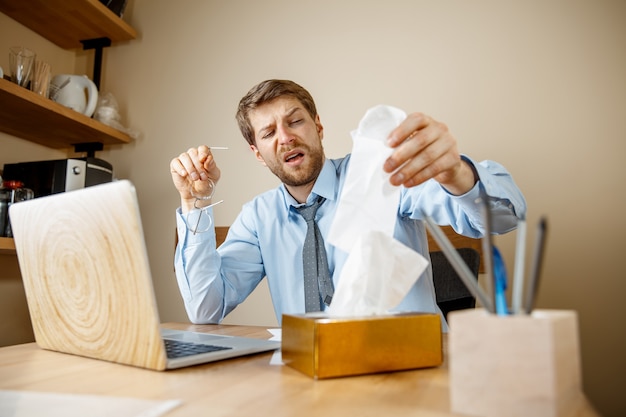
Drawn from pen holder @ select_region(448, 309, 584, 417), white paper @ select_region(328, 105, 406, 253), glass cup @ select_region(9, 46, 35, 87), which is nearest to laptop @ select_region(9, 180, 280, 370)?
white paper @ select_region(328, 105, 406, 253)

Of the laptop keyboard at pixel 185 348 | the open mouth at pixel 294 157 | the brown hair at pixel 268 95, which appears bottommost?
the laptop keyboard at pixel 185 348

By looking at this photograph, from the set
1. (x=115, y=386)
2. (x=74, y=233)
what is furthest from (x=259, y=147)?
(x=115, y=386)

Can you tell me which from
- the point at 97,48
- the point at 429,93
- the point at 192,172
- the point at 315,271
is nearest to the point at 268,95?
the point at 192,172

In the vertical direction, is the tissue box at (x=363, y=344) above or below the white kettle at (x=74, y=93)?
below

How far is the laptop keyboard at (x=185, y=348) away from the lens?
0.62 meters

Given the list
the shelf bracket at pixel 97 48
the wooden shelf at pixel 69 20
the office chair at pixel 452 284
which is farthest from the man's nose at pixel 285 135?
the shelf bracket at pixel 97 48

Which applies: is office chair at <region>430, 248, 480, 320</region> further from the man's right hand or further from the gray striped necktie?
the man's right hand

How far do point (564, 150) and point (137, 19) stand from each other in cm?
216

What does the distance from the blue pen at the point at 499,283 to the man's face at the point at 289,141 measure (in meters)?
1.06

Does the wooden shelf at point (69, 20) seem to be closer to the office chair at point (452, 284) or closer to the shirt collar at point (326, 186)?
the shirt collar at point (326, 186)

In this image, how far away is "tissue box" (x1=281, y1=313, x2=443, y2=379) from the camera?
0.50 metres

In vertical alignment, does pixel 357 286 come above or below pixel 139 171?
below

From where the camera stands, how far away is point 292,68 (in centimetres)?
217

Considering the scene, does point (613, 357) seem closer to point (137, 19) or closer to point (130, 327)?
point (130, 327)
